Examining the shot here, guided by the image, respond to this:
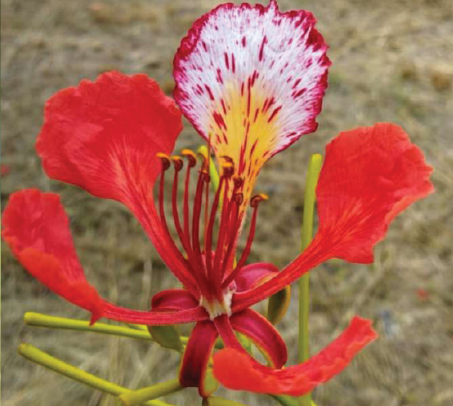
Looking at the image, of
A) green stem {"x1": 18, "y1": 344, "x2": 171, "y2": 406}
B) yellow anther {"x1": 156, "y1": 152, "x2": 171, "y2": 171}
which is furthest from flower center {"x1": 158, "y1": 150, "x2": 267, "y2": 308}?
green stem {"x1": 18, "y1": 344, "x2": 171, "y2": 406}

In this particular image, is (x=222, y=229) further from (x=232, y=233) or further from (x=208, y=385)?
(x=208, y=385)

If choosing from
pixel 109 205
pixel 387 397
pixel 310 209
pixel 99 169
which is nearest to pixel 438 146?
pixel 387 397

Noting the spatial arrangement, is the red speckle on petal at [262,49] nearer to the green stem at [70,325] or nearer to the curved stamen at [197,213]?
the curved stamen at [197,213]

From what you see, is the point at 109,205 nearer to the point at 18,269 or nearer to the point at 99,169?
the point at 18,269

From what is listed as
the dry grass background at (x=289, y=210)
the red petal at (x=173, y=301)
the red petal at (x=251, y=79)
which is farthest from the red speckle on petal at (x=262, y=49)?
the dry grass background at (x=289, y=210)

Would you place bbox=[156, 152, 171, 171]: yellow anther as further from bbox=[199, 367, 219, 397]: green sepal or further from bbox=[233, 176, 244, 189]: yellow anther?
bbox=[199, 367, 219, 397]: green sepal

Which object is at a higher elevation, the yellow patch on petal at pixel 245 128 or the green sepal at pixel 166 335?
the yellow patch on petal at pixel 245 128
